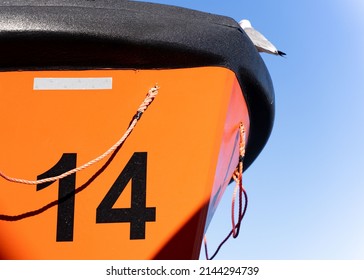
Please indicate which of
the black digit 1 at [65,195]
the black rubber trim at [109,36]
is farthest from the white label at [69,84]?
the black digit 1 at [65,195]

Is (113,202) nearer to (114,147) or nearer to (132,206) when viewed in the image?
(132,206)

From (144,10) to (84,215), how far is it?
2.19 ft

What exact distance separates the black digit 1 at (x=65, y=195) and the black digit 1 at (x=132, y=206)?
0.08m

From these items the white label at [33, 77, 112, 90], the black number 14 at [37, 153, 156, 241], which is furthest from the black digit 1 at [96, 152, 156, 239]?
the white label at [33, 77, 112, 90]

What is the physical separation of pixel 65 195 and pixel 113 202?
15 cm

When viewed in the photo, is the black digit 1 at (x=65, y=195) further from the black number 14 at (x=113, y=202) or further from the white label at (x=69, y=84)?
the white label at (x=69, y=84)

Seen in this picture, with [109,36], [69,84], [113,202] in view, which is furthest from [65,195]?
[109,36]

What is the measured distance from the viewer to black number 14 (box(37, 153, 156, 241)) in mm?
1866

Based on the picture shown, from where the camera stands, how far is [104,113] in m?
1.94

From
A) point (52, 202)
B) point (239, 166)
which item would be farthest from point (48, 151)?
point (239, 166)

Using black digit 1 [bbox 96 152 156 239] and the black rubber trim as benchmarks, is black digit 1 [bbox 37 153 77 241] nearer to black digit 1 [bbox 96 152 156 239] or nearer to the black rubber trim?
black digit 1 [bbox 96 152 156 239]

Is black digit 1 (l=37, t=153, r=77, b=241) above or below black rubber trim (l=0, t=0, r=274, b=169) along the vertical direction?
below

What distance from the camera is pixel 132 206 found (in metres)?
1.87

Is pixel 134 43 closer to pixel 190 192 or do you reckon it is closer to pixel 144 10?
pixel 144 10
